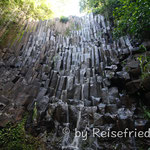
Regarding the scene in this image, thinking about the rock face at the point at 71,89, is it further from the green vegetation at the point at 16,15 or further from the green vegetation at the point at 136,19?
the green vegetation at the point at 16,15

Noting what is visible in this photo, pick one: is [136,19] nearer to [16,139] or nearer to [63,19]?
[63,19]

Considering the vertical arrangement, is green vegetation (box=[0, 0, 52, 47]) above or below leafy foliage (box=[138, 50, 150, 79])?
above

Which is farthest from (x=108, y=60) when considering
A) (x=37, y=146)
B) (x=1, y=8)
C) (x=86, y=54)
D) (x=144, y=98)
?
(x=1, y=8)

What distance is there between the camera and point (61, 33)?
37.9 feet

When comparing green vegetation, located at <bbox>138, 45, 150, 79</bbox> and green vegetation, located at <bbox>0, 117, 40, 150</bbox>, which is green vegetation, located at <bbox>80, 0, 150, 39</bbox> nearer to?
green vegetation, located at <bbox>138, 45, 150, 79</bbox>

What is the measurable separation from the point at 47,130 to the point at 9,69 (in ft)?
16.7

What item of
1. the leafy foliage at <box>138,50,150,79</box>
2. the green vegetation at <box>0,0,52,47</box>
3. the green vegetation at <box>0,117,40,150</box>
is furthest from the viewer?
the green vegetation at <box>0,0,52,47</box>

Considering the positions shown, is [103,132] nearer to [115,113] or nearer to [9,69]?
[115,113]

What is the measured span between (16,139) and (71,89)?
3.28m

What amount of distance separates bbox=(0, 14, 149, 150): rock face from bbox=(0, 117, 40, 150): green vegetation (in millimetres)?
341

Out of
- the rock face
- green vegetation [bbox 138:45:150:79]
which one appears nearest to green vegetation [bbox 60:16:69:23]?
the rock face

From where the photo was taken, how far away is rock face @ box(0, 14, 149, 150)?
4.72m

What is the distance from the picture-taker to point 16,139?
4762 mm

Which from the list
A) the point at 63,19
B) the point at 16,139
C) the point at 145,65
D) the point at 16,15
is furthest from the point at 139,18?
the point at 16,15
